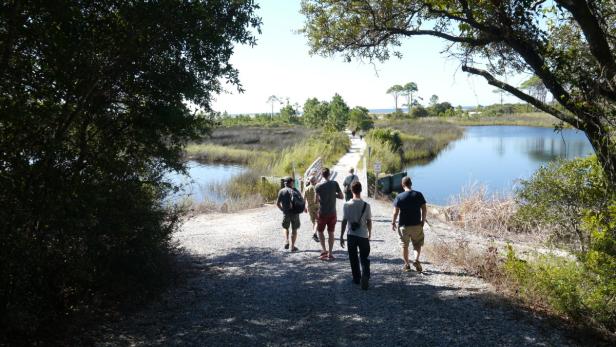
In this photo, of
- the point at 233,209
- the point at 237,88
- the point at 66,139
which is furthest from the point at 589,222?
the point at 233,209

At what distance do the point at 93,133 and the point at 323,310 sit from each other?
3.65 meters

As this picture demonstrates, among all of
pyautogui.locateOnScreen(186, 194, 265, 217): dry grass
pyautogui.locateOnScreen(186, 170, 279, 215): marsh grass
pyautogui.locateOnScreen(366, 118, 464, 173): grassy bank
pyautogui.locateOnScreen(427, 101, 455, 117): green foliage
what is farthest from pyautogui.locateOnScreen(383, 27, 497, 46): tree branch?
Result: pyautogui.locateOnScreen(427, 101, 455, 117): green foliage

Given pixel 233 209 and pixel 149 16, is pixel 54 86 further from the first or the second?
pixel 233 209

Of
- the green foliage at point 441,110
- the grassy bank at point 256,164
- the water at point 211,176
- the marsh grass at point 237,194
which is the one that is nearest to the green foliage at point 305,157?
the grassy bank at point 256,164

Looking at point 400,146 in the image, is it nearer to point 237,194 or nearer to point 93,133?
point 237,194

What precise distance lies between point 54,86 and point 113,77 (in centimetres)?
68

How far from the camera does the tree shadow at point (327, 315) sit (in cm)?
505

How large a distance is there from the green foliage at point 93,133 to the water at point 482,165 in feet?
53.2

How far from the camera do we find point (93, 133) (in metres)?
5.77

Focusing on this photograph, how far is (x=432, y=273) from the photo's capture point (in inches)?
294

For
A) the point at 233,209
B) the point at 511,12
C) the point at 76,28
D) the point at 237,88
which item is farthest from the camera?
the point at 233,209

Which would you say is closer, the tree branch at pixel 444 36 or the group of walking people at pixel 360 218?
the group of walking people at pixel 360 218

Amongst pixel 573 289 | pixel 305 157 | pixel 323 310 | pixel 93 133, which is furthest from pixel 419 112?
pixel 93 133

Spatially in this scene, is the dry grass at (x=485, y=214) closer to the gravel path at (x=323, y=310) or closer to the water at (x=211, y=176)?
the gravel path at (x=323, y=310)
